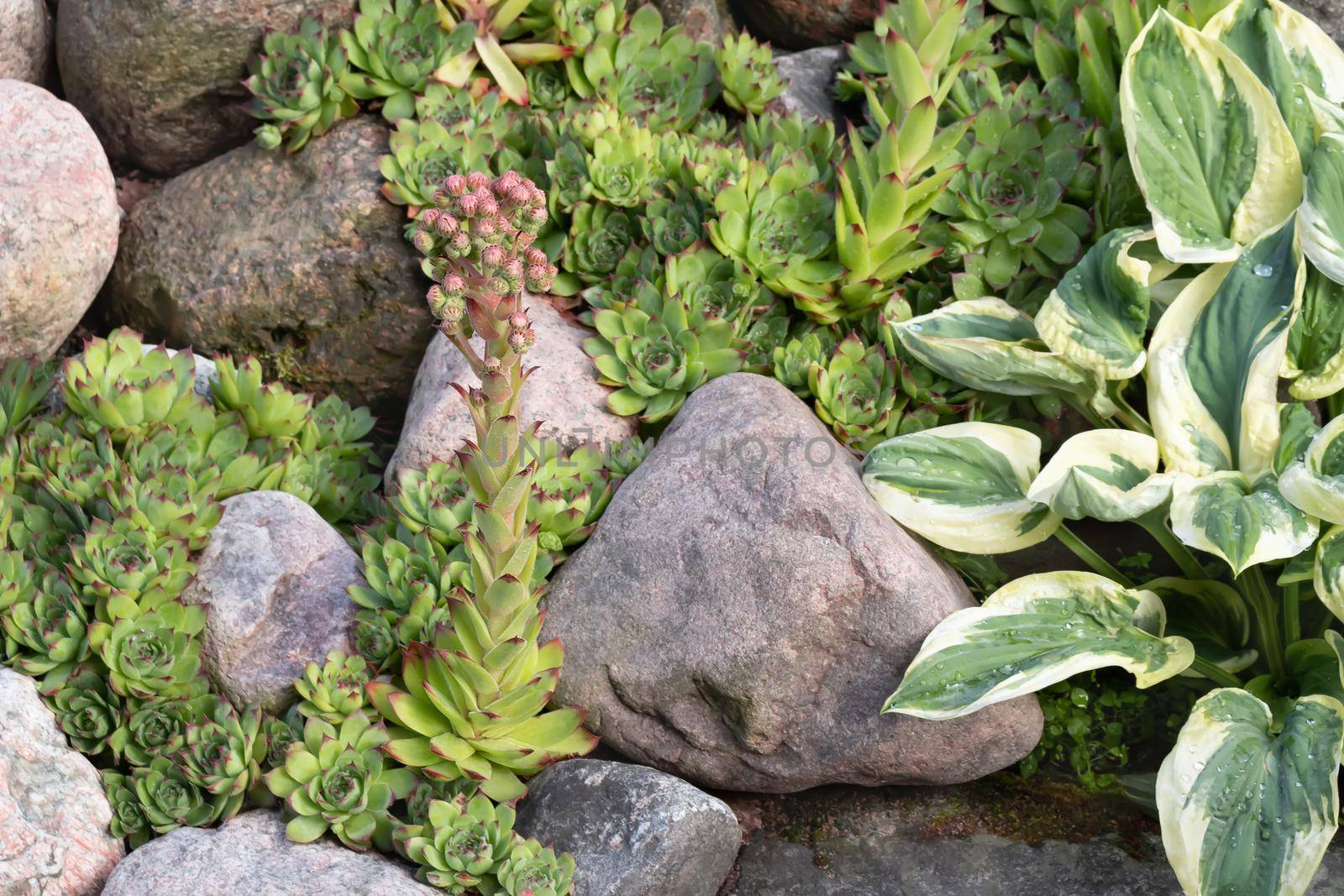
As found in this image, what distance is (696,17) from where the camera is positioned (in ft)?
13.6

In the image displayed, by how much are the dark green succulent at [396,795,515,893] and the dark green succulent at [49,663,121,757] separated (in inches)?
30.6

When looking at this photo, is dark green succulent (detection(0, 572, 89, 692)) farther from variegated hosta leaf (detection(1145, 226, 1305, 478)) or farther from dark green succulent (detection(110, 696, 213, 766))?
variegated hosta leaf (detection(1145, 226, 1305, 478))

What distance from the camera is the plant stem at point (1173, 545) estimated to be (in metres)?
2.95

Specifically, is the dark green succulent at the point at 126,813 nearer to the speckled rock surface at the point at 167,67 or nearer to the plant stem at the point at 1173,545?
the speckled rock surface at the point at 167,67

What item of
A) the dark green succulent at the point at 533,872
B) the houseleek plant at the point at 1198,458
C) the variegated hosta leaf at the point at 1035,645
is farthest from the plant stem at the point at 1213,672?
the dark green succulent at the point at 533,872

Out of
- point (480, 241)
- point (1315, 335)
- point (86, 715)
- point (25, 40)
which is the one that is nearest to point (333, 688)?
point (86, 715)

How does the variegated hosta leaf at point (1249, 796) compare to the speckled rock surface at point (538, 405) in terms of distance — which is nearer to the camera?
the variegated hosta leaf at point (1249, 796)

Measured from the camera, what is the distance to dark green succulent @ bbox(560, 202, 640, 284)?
3.71m

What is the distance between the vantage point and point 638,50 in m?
3.97

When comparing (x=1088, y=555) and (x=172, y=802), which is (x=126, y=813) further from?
(x=1088, y=555)

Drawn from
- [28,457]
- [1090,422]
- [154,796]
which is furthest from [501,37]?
[154,796]

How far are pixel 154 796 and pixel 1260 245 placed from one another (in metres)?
2.95

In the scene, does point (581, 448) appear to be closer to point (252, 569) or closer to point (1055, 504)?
point (252, 569)

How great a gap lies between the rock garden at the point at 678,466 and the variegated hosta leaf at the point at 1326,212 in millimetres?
15
